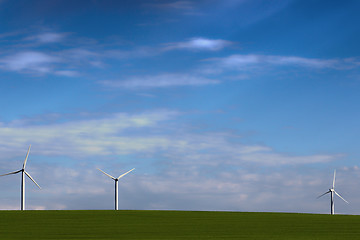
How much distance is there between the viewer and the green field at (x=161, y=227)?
1420 inches

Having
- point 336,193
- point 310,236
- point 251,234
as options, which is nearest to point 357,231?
point 310,236

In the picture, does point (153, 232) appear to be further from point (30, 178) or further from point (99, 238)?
point (30, 178)

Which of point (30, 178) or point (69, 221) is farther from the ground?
point (30, 178)

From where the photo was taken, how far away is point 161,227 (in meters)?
41.5

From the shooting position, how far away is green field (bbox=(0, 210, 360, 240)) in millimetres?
36062

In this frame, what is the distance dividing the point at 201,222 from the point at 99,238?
44.9 ft

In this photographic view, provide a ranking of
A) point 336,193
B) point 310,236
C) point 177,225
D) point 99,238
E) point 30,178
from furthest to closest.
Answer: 1. point 336,193
2. point 30,178
3. point 177,225
4. point 310,236
5. point 99,238

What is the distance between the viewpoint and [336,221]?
162 feet

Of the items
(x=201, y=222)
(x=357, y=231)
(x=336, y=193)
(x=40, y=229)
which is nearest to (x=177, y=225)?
(x=201, y=222)

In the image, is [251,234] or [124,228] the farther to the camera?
[124,228]

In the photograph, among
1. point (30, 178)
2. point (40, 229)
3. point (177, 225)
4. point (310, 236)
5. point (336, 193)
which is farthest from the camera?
point (336, 193)

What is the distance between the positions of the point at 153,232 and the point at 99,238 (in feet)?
16.9

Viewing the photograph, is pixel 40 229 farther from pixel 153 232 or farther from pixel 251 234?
pixel 251 234

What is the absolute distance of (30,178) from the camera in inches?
2601
